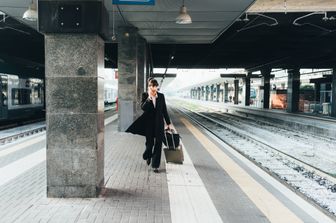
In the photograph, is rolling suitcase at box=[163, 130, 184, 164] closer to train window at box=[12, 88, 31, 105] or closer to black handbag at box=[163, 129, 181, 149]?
black handbag at box=[163, 129, 181, 149]

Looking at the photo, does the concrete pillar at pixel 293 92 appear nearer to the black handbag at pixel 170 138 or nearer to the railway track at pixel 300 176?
the railway track at pixel 300 176

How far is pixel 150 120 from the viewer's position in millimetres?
6859

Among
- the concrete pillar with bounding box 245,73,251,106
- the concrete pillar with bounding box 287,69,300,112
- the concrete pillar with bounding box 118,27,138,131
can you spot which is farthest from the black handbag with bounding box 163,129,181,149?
the concrete pillar with bounding box 245,73,251,106

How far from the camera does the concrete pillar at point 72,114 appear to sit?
5078 millimetres

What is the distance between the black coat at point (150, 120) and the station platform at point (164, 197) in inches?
35.5

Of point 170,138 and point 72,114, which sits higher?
point 72,114

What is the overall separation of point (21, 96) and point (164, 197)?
711 inches

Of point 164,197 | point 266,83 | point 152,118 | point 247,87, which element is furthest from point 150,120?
point 247,87

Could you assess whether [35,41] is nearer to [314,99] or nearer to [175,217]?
[175,217]

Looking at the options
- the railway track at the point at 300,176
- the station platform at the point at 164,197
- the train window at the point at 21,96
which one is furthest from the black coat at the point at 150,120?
the train window at the point at 21,96

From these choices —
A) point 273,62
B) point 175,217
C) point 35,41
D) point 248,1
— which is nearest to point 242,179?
point 175,217

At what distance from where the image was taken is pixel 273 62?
1414 inches

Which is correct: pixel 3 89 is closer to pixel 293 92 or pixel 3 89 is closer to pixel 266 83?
pixel 293 92

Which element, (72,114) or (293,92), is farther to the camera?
(293,92)
